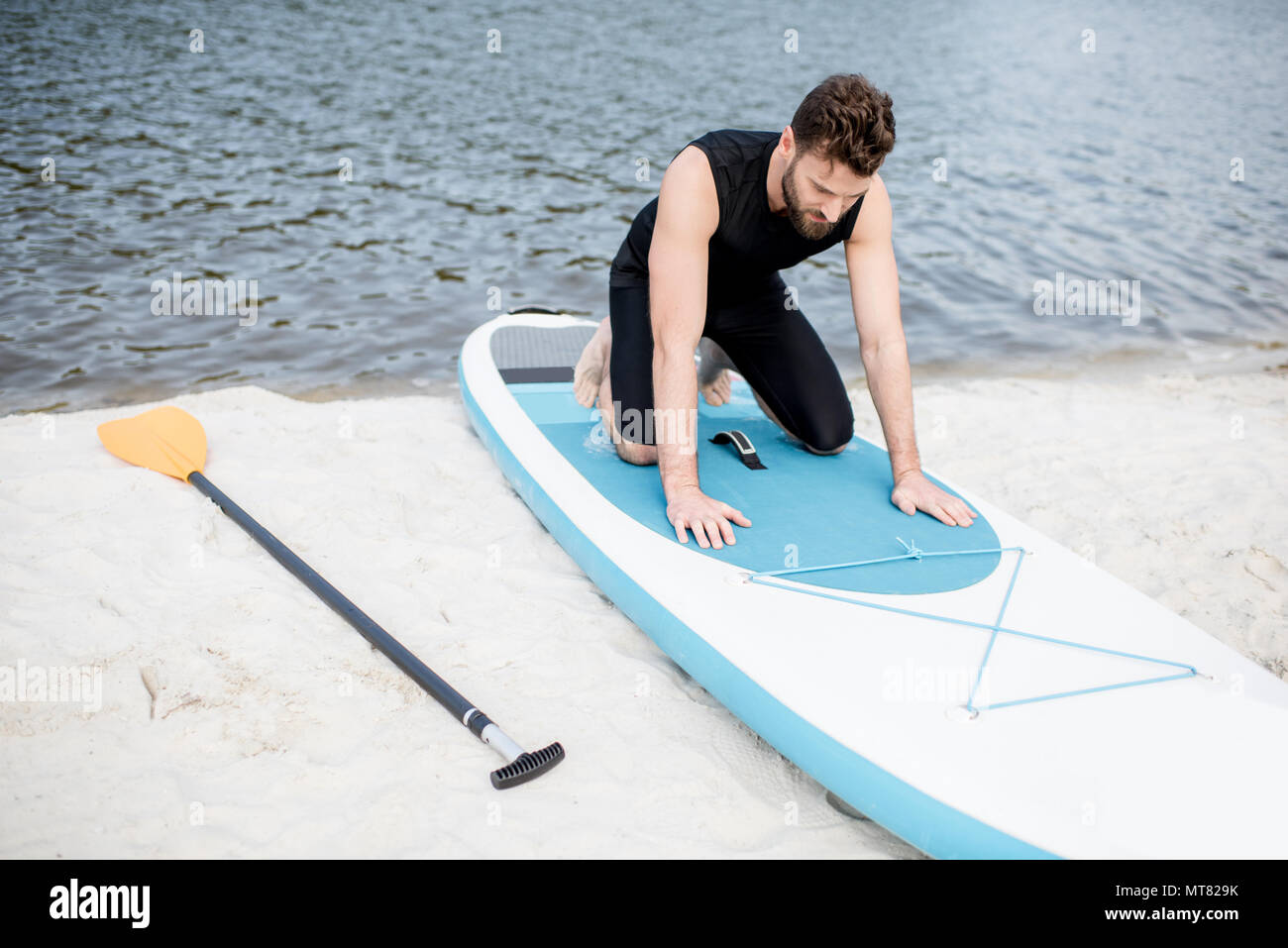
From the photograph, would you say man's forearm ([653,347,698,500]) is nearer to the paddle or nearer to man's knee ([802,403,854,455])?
man's knee ([802,403,854,455])

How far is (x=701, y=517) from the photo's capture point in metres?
2.80

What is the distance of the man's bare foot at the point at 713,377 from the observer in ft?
12.7

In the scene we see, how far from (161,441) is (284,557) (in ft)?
3.35

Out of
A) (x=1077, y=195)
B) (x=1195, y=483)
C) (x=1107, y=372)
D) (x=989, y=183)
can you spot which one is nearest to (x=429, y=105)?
(x=989, y=183)

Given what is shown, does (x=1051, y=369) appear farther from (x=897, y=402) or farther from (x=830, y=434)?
(x=897, y=402)

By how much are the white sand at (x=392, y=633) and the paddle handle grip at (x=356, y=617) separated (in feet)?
0.19

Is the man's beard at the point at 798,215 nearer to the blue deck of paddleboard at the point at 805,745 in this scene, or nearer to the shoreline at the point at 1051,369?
the blue deck of paddleboard at the point at 805,745

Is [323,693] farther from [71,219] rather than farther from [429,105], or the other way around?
[429,105]

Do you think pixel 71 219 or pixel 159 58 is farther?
pixel 159 58

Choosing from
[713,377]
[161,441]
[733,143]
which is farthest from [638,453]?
[161,441]

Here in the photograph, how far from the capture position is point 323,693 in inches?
99.8

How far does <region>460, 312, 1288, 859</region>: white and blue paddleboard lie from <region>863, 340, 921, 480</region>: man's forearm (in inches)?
6.9

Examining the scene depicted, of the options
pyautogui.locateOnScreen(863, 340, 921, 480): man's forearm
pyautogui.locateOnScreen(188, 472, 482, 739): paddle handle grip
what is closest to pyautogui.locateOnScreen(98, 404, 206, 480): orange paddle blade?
pyautogui.locateOnScreen(188, 472, 482, 739): paddle handle grip
